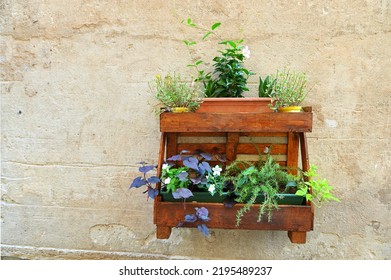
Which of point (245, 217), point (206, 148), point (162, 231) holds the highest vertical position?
point (206, 148)

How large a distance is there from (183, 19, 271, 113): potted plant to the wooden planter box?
9 cm

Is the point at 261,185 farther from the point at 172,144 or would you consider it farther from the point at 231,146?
the point at 172,144

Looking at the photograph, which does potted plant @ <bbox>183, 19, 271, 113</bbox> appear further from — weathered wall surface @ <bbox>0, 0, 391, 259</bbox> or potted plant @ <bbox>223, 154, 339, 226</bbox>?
potted plant @ <bbox>223, 154, 339, 226</bbox>

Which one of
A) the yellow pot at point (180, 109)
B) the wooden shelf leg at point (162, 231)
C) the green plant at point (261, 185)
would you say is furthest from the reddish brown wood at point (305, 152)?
the wooden shelf leg at point (162, 231)

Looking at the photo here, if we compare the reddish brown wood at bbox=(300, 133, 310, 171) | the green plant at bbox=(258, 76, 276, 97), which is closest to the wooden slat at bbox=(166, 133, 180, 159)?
the green plant at bbox=(258, 76, 276, 97)

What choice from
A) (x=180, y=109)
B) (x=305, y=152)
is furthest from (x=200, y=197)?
(x=305, y=152)

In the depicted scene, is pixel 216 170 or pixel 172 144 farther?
pixel 172 144

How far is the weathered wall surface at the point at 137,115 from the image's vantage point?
1.79m

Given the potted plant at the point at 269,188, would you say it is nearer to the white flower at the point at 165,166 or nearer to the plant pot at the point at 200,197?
the plant pot at the point at 200,197

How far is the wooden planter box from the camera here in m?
1.40

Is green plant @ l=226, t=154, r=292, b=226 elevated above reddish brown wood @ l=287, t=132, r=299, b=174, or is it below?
below

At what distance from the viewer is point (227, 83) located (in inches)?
63.1

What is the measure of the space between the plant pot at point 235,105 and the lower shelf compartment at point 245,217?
458mm

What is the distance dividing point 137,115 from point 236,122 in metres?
0.74
